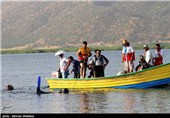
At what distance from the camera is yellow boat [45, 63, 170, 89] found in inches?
986

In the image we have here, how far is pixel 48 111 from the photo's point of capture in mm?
20469

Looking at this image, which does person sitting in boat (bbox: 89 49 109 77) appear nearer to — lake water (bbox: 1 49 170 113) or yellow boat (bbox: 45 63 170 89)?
yellow boat (bbox: 45 63 170 89)

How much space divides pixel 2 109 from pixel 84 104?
10.9 feet

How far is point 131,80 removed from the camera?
84.7ft

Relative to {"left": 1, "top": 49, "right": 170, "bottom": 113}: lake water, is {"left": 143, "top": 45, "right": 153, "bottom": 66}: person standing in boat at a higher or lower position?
higher

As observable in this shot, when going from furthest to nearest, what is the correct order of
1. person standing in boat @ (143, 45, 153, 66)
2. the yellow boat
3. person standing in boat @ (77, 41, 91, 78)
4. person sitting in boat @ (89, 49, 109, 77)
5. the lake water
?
person standing in boat @ (77, 41, 91, 78), person sitting in boat @ (89, 49, 109, 77), person standing in boat @ (143, 45, 153, 66), the yellow boat, the lake water

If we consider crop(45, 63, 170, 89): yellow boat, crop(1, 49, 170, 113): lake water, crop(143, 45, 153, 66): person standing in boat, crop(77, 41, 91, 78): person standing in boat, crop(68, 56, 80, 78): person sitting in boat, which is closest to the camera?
crop(1, 49, 170, 113): lake water

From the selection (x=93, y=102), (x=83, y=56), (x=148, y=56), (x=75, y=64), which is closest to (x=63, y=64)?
(x=75, y=64)

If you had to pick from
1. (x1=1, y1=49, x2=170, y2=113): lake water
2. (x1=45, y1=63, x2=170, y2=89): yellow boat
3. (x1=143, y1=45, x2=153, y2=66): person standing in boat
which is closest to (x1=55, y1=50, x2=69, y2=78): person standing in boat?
(x1=45, y1=63, x2=170, y2=89): yellow boat

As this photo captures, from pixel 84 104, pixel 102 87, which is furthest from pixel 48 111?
pixel 102 87

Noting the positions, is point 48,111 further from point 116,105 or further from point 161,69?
point 161,69

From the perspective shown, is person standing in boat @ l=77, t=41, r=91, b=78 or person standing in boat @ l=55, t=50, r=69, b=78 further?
person standing in boat @ l=55, t=50, r=69, b=78

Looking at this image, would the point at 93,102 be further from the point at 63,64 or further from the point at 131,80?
the point at 63,64

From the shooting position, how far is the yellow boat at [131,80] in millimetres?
25047
